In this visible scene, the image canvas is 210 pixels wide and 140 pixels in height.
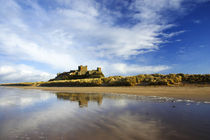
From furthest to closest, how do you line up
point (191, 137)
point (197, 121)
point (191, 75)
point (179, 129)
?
point (191, 75) → point (197, 121) → point (179, 129) → point (191, 137)

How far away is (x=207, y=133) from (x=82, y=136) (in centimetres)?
211

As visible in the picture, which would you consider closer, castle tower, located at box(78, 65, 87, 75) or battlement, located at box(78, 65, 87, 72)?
castle tower, located at box(78, 65, 87, 75)

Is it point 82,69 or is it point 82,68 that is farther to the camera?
point 82,68

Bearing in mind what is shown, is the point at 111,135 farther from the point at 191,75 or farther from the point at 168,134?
the point at 191,75

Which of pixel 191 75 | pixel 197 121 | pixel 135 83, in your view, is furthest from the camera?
pixel 135 83

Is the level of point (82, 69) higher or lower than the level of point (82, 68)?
lower

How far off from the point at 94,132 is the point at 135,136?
71 cm

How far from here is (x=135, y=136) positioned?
79.1 inches

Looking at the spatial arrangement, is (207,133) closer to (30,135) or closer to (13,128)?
(30,135)

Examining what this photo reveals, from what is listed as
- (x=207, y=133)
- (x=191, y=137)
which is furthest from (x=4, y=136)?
(x=207, y=133)

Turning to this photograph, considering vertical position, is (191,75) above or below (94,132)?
above

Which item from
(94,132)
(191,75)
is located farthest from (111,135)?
(191,75)

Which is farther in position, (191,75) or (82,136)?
(191,75)

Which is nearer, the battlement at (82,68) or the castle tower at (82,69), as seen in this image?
the castle tower at (82,69)
